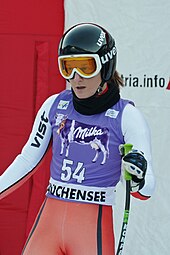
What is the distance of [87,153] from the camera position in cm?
256

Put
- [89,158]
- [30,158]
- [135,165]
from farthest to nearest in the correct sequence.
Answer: [30,158]
[89,158]
[135,165]

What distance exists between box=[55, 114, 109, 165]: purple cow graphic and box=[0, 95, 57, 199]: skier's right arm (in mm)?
89

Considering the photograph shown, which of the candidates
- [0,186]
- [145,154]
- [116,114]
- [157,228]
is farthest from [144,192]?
[157,228]

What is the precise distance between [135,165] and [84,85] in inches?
18.0

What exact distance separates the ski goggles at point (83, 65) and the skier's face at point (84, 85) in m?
0.02

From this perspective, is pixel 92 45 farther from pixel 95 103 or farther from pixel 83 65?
pixel 95 103

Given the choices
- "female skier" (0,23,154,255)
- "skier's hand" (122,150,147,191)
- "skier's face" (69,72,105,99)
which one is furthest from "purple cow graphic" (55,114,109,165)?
"skier's hand" (122,150,147,191)

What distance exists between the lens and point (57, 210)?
2.56m

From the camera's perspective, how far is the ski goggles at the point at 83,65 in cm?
257

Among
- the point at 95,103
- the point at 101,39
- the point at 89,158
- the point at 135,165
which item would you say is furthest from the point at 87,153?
the point at 101,39

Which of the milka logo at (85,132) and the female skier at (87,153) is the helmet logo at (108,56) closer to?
the female skier at (87,153)

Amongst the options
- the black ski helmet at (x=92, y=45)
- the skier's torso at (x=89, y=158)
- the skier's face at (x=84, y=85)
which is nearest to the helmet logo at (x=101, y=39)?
the black ski helmet at (x=92, y=45)

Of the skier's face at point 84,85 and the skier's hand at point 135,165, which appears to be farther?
the skier's face at point 84,85

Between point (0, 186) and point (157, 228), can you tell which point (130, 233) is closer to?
point (157, 228)
